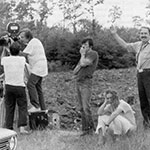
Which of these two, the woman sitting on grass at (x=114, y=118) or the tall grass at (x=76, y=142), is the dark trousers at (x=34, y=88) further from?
the woman sitting on grass at (x=114, y=118)

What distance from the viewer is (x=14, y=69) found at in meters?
7.20

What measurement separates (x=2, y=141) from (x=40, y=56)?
11.8ft

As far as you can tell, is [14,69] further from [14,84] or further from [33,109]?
[33,109]

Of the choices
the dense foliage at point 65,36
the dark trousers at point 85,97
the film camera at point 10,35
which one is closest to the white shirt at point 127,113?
the dark trousers at point 85,97

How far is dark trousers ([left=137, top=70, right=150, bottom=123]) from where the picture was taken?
7461 mm

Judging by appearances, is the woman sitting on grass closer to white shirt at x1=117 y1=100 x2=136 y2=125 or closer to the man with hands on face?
white shirt at x1=117 y1=100 x2=136 y2=125

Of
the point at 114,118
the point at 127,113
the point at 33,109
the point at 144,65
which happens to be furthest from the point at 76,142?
the point at 144,65

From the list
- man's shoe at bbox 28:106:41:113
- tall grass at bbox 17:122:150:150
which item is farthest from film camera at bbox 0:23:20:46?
tall grass at bbox 17:122:150:150

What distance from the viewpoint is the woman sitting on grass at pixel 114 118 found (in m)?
6.85

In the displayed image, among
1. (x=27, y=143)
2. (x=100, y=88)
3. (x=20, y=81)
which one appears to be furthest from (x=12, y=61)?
(x=100, y=88)

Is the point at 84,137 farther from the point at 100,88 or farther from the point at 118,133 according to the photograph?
the point at 100,88

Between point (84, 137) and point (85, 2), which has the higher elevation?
point (85, 2)

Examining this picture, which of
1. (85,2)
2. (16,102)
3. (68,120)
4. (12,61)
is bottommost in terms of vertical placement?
(68,120)

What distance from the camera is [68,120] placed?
1034 cm
